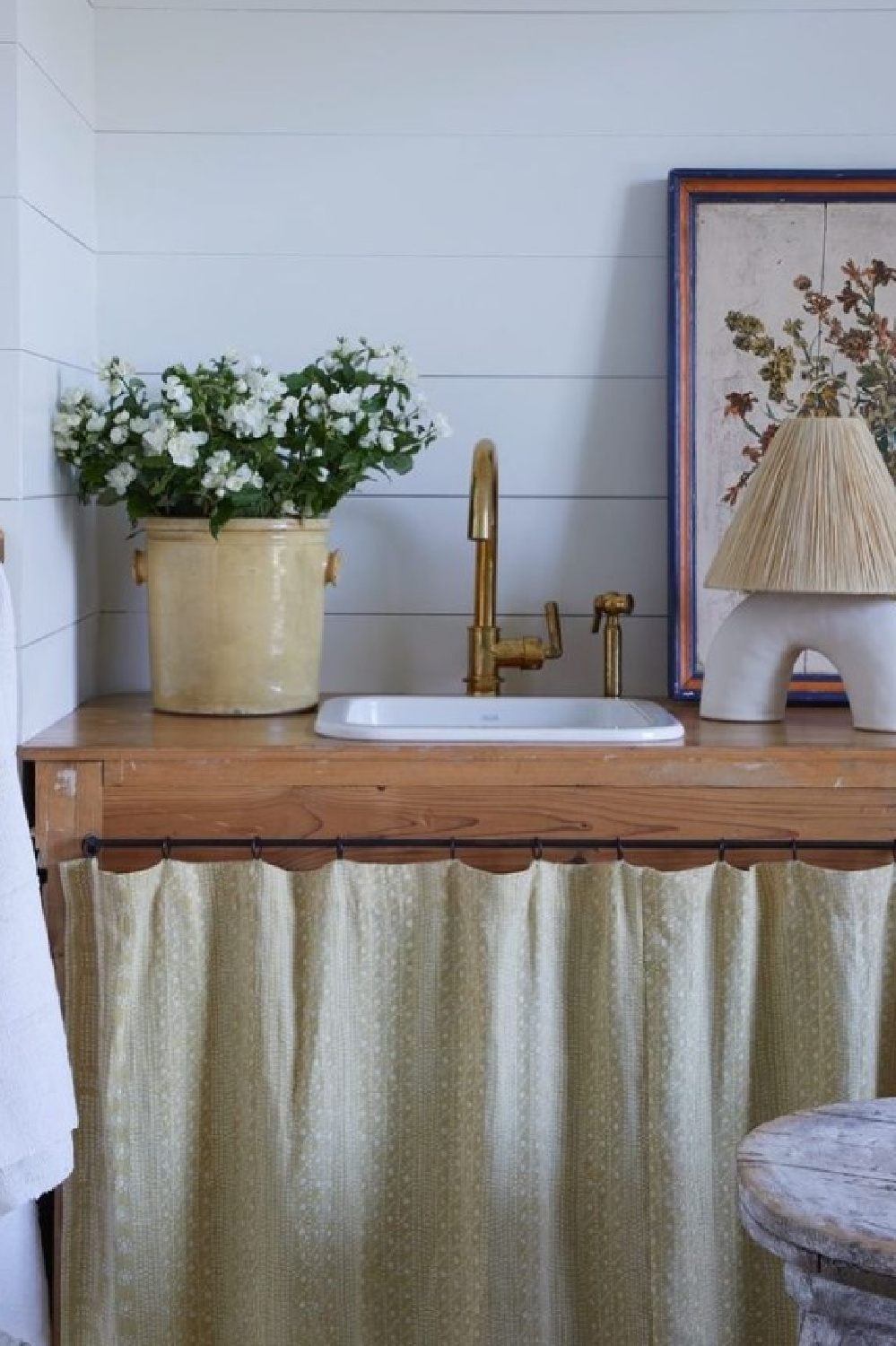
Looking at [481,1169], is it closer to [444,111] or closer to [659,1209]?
[659,1209]

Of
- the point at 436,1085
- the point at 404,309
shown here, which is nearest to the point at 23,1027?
the point at 436,1085

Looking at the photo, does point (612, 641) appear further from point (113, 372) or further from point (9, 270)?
point (9, 270)

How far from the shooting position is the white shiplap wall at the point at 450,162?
228 cm

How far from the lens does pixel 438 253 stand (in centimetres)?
230

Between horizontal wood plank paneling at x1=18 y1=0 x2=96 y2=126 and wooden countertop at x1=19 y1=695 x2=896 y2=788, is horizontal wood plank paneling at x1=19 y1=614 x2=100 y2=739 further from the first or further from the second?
horizontal wood plank paneling at x1=18 y1=0 x2=96 y2=126

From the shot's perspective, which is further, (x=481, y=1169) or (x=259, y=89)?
(x=259, y=89)

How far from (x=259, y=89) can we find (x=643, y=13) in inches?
20.5

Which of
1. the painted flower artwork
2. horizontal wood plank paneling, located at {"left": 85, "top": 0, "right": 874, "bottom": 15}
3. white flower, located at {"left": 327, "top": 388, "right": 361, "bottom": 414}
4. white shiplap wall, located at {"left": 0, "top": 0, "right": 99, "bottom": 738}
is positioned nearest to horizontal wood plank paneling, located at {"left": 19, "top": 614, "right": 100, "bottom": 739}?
white shiplap wall, located at {"left": 0, "top": 0, "right": 99, "bottom": 738}

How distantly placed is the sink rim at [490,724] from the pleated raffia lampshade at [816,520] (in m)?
0.21

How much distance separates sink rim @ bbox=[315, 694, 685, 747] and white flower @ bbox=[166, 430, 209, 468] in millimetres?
329

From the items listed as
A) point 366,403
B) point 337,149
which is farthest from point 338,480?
point 337,149

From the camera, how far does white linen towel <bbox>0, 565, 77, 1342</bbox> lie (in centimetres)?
155

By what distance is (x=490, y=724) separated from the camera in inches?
87.1

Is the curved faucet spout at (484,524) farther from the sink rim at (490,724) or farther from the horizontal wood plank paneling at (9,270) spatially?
the horizontal wood plank paneling at (9,270)
